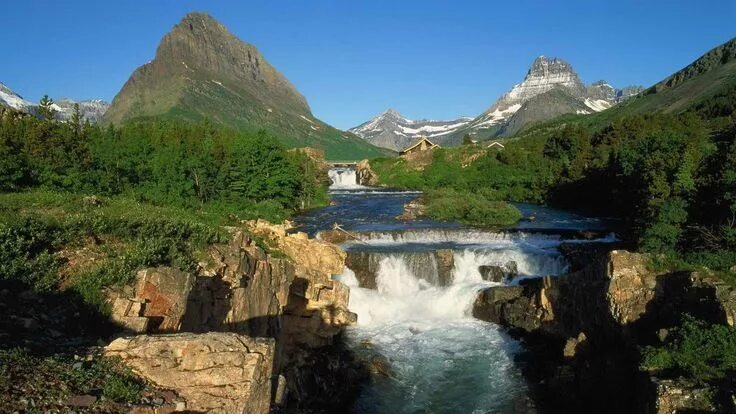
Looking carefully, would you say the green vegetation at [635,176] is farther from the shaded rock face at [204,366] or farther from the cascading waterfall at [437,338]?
the shaded rock face at [204,366]

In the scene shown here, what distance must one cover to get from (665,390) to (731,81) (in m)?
88.6

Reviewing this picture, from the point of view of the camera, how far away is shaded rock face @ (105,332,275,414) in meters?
7.15

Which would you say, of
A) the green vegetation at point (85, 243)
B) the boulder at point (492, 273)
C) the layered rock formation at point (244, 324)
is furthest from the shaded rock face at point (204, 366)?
the boulder at point (492, 273)

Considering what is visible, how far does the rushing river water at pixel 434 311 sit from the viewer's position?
16062 mm

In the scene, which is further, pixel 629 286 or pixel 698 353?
pixel 629 286

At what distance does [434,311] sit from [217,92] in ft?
440

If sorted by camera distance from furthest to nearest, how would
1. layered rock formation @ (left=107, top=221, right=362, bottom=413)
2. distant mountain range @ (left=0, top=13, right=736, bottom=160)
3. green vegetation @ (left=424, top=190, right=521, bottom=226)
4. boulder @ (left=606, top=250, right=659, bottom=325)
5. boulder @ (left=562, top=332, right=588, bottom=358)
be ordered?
distant mountain range @ (left=0, top=13, right=736, bottom=160)
green vegetation @ (left=424, top=190, right=521, bottom=226)
boulder @ (left=562, top=332, right=588, bottom=358)
boulder @ (left=606, top=250, right=659, bottom=325)
layered rock formation @ (left=107, top=221, right=362, bottom=413)

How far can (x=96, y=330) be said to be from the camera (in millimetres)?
9695

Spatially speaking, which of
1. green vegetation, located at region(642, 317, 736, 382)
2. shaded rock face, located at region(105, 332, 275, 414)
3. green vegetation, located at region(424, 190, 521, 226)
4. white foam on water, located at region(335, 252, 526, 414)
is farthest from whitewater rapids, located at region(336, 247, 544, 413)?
green vegetation, located at region(424, 190, 521, 226)

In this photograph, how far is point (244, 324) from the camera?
14242 mm

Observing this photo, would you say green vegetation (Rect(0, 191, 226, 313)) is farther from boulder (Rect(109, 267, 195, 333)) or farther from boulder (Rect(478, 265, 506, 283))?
boulder (Rect(478, 265, 506, 283))

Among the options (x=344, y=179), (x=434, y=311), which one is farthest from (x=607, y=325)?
(x=344, y=179)

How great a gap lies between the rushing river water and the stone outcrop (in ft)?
110

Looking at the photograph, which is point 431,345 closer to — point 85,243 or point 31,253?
point 85,243
